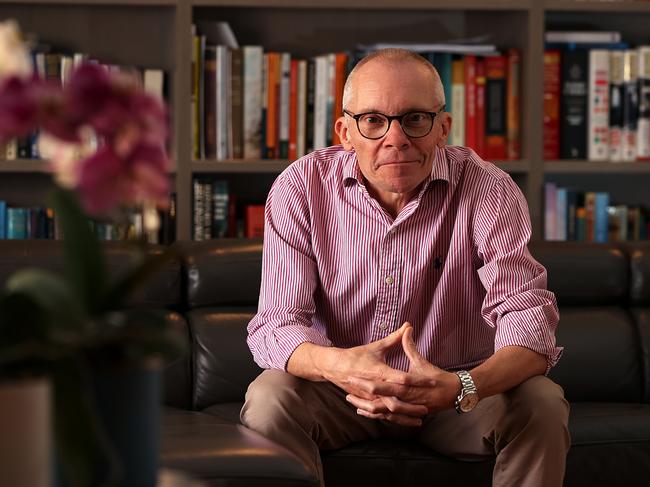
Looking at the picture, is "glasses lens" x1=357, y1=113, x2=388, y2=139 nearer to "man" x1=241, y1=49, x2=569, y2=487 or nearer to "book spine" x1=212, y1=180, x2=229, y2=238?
"man" x1=241, y1=49, x2=569, y2=487

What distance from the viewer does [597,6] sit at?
11.1 ft

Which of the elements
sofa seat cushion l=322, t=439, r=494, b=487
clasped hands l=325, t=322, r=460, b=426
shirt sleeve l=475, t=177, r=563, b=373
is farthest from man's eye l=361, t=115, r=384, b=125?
sofa seat cushion l=322, t=439, r=494, b=487

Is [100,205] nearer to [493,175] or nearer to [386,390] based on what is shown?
[386,390]

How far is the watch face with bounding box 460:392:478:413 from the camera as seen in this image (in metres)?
2.13

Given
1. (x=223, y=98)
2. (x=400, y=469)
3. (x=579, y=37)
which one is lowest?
(x=400, y=469)

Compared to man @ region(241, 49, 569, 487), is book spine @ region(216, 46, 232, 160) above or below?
above

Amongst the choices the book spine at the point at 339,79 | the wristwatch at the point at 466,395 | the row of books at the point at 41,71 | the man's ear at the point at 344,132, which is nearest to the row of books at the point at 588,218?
the book spine at the point at 339,79

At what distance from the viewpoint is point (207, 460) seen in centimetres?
189

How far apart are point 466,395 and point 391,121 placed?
0.59 m

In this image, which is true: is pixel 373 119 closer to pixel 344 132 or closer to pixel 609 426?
pixel 344 132

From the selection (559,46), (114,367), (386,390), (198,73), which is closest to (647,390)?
(386,390)

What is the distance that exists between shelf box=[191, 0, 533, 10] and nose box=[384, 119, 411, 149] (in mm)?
1079

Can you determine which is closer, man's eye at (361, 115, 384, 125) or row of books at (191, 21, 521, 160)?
man's eye at (361, 115, 384, 125)

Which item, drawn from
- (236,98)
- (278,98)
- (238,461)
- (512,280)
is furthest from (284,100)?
(238,461)
